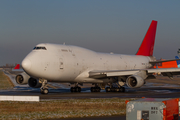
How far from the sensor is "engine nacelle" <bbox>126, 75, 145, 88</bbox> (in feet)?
100

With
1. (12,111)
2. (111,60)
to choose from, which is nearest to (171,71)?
(111,60)

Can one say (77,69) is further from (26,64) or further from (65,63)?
(26,64)

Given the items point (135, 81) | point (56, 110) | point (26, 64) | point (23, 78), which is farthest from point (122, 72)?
point (56, 110)

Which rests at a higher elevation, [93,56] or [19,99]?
[93,56]

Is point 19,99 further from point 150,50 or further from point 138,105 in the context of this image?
point 150,50

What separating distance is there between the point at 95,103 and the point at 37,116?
6.01 meters

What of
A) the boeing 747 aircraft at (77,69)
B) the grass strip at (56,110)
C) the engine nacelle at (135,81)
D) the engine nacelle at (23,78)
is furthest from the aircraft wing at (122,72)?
the grass strip at (56,110)

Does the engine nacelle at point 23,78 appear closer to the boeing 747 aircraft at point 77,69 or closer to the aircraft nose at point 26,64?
the boeing 747 aircraft at point 77,69

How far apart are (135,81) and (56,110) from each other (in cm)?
1592

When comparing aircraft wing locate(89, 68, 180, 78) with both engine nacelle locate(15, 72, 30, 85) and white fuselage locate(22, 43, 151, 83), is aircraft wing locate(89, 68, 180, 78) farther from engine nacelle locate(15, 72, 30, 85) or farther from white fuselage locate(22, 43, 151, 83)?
engine nacelle locate(15, 72, 30, 85)

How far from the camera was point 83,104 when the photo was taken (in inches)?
764

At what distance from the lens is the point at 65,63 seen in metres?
29.9

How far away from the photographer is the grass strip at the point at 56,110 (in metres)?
15.0

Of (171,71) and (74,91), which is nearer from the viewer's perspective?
(171,71)
